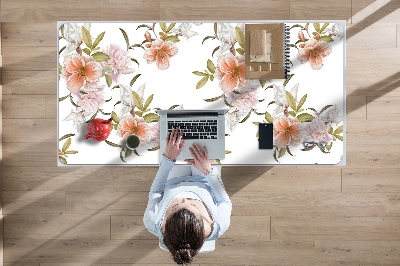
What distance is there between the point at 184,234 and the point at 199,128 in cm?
61

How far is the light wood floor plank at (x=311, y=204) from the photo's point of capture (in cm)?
229

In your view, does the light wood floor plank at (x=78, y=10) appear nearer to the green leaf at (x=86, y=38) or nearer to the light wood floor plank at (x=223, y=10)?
the light wood floor plank at (x=223, y=10)

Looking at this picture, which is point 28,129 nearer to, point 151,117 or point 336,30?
point 151,117

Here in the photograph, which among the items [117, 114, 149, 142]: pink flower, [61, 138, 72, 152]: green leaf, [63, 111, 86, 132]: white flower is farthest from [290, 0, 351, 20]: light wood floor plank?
[61, 138, 72, 152]: green leaf

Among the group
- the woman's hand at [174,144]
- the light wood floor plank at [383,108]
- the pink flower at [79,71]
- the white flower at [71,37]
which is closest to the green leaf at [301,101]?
the light wood floor plank at [383,108]

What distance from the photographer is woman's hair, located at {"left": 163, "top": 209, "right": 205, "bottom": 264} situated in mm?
1514

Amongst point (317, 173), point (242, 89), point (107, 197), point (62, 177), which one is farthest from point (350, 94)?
point (62, 177)

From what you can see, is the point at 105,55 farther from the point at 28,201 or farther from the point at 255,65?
the point at 28,201

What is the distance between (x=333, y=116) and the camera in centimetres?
207

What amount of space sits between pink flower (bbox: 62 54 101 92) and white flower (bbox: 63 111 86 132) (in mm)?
119

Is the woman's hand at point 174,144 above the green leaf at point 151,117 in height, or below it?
below

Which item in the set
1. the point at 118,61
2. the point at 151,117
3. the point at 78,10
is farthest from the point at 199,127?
the point at 78,10

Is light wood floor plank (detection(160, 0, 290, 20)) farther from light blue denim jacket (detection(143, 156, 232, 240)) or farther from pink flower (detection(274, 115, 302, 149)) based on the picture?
light blue denim jacket (detection(143, 156, 232, 240))

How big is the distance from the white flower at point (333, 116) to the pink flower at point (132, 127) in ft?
2.95
